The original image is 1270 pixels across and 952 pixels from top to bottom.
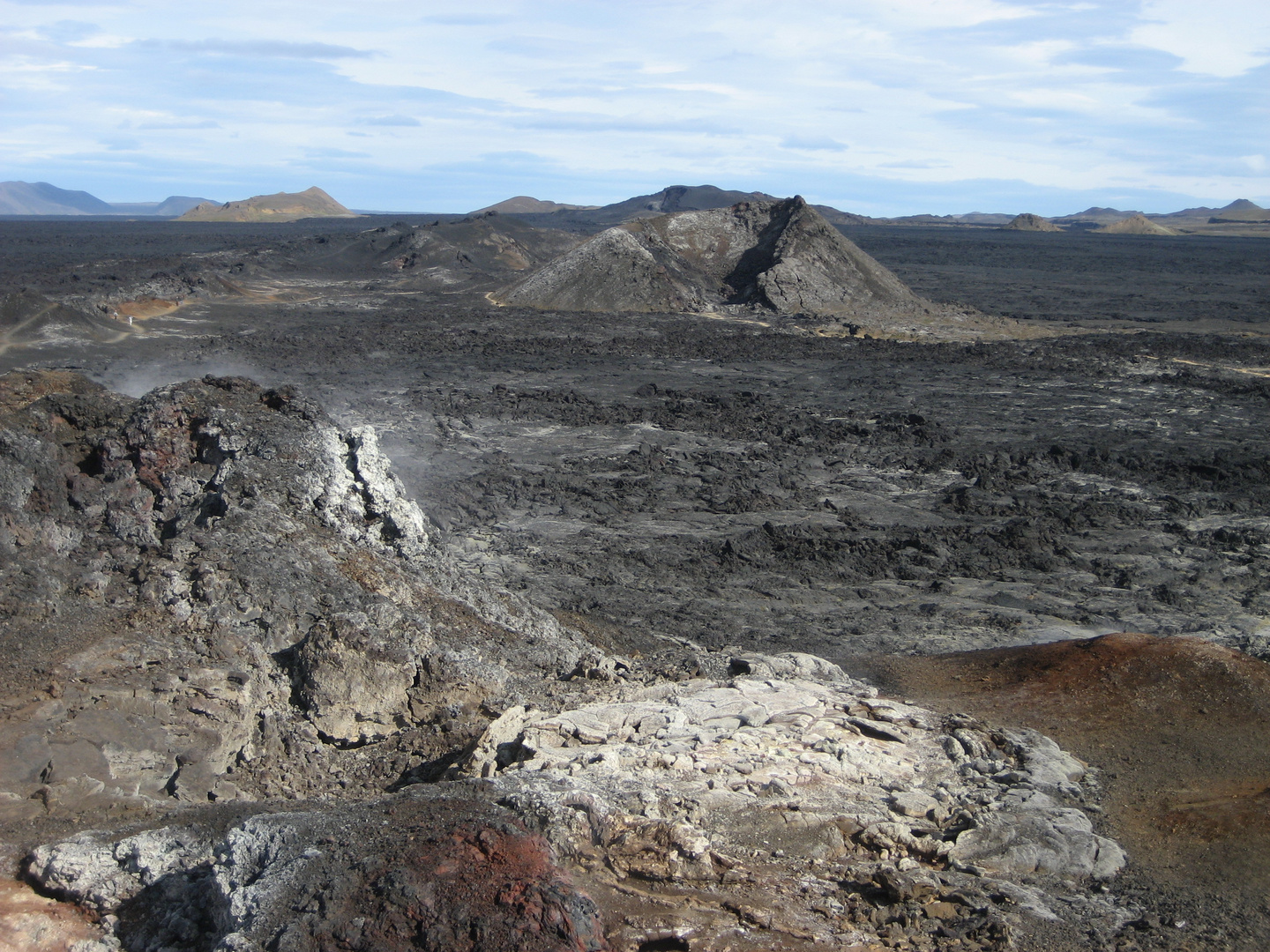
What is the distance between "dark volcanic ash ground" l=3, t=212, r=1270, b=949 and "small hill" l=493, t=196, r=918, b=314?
2.56 m

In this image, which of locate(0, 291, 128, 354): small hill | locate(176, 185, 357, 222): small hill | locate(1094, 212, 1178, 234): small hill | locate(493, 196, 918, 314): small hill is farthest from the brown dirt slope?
locate(176, 185, 357, 222): small hill

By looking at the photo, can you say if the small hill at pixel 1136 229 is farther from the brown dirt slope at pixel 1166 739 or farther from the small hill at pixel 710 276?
the brown dirt slope at pixel 1166 739

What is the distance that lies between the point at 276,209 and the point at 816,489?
14549cm

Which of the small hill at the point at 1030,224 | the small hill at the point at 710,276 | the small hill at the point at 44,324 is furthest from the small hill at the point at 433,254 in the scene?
the small hill at the point at 1030,224

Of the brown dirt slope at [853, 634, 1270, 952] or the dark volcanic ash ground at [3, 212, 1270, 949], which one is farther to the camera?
the dark volcanic ash ground at [3, 212, 1270, 949]

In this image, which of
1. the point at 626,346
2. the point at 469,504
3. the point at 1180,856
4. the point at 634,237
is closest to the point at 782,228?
the point at 634,237

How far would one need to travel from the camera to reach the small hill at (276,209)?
443 feet

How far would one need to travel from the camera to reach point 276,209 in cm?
14300

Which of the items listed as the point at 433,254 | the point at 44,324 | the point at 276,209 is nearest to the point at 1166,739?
the point at 44,324

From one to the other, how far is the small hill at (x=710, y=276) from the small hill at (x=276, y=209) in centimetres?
10893

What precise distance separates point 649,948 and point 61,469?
679cm

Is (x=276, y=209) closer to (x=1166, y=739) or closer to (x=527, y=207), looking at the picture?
(x=527, y=207)

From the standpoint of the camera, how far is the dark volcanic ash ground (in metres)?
7.53

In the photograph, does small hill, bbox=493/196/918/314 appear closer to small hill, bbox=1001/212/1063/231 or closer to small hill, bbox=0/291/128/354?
small hill, bbox=0/291/128/354
